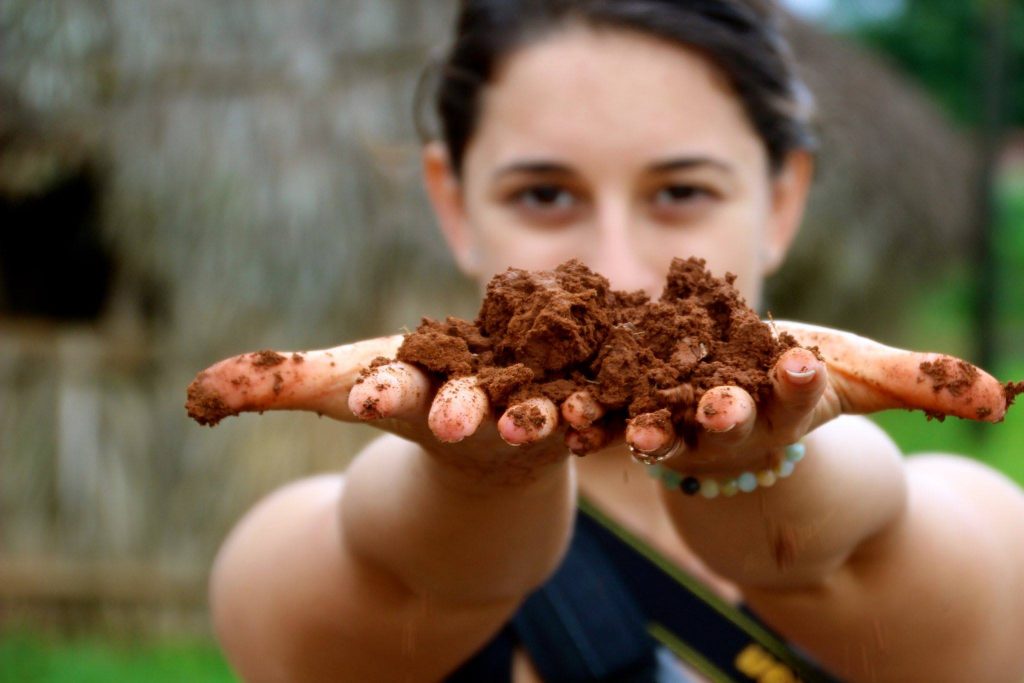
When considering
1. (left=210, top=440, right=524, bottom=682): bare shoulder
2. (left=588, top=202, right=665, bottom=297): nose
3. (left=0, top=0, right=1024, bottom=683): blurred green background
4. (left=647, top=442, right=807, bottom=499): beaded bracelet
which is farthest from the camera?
(left=0, top=0, right=1024, bottom=683): blurred green background

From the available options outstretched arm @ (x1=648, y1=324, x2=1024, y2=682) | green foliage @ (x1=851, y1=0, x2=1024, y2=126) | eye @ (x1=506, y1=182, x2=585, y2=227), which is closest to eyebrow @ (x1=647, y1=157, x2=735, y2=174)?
eye @ (x1=506, y1=182, x2=585, y2=227)

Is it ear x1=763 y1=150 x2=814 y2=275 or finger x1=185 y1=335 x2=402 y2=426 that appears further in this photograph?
ear x1=763 y1=150 x2=814 y2=275

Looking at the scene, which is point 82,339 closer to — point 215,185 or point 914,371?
point 215,185

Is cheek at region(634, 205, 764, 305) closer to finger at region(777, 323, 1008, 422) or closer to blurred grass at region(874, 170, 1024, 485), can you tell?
finger at region(777, 323, 1008, 422)

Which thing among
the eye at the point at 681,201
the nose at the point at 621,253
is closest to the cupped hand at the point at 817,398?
the nose at the point at 621,253

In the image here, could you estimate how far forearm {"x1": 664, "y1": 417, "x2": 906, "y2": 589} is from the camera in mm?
1113

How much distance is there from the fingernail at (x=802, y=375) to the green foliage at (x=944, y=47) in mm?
12386

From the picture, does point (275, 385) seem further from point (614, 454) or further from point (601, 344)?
point (614, 454)

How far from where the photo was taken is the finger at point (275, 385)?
3.00 feet

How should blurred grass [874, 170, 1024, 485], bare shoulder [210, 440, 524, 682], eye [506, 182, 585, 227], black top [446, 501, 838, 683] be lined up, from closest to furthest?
bare shoulder [210, 440, 524, 682] → black top [446, 501, 838, 683] → eye [506, 182, 585, 227] → blurred grass [874, 170, 1024, 485]

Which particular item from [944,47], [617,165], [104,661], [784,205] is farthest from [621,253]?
[944,47]

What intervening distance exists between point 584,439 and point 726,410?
A: 12 cm

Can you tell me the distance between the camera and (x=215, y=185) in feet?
13.6

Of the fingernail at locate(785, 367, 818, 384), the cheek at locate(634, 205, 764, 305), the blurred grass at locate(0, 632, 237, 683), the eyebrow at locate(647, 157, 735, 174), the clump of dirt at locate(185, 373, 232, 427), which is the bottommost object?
the blurred grass at locate(0, 632, 237, 683)
